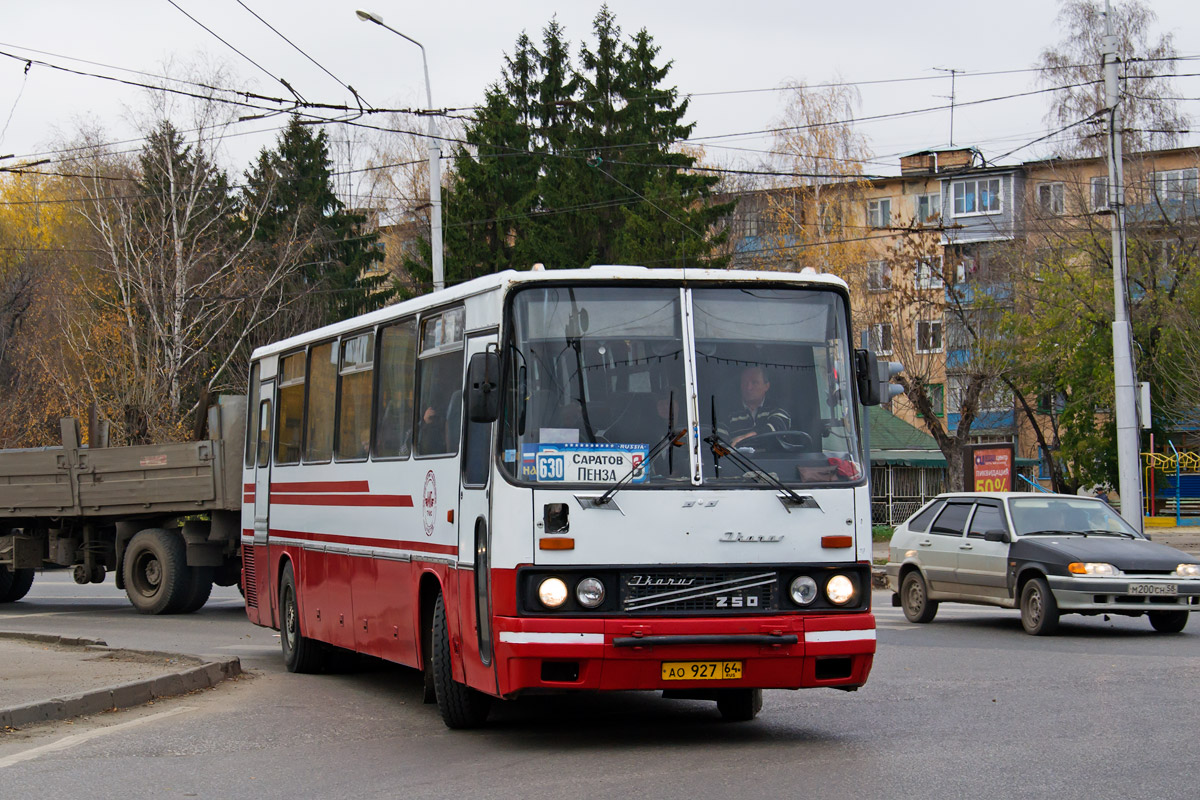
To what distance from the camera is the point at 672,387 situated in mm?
9070

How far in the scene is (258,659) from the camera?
49.8 ft

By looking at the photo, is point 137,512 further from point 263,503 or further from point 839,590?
point 839,590


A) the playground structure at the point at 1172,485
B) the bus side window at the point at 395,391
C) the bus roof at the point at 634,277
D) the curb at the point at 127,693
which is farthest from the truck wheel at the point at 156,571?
the playground structure at the point at 1172,485

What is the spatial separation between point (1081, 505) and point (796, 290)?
368 inches

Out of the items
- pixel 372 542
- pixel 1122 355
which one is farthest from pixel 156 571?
pixel 1122 355

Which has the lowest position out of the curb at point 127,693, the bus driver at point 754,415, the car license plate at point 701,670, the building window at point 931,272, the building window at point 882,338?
the curb at point 127,693

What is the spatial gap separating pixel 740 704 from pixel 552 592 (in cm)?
224

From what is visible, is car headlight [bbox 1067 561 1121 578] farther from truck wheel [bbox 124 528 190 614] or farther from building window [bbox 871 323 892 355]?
building window [bbox 871 323 892 355]

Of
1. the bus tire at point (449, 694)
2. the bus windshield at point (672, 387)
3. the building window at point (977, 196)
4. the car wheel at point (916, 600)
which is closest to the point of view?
the bus windshield at point (672, 387)

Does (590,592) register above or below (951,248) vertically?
below

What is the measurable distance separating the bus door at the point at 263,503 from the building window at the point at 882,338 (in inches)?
1333

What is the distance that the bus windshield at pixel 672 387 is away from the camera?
29.3 ft

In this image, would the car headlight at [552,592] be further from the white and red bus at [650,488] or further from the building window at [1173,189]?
the building window at [1173,189]

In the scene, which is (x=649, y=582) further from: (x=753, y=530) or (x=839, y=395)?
(x=839, y=395)
